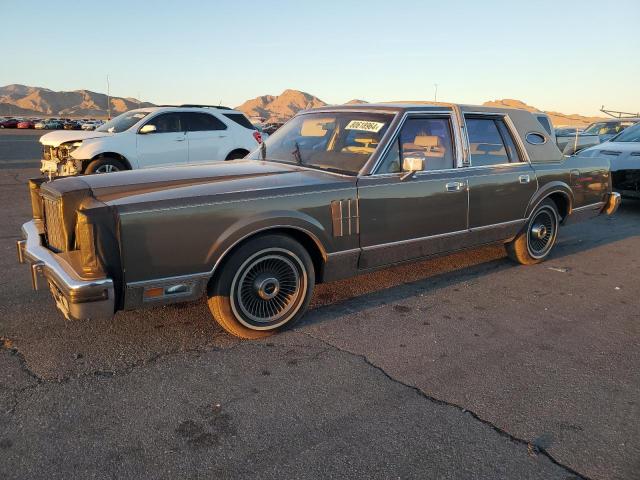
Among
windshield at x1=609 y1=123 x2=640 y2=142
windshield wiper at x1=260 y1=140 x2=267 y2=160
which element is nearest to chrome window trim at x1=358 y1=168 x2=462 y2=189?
windshield wiper at x1=260 y1=140 x2=267 y2=160

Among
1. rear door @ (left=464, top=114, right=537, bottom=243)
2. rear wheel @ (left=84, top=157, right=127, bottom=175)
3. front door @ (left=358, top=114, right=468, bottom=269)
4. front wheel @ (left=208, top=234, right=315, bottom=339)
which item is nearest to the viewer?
front wheel @ (left=208, top=234, right=315, bottom=339)

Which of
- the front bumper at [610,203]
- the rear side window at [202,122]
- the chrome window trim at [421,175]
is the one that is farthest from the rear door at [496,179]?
the rear side window at [202,122]

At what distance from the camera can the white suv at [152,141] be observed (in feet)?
30.7

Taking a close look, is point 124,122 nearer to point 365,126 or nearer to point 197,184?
point 365,126

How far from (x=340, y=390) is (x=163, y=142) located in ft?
26.3

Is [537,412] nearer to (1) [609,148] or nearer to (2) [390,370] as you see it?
(2) [390,370]

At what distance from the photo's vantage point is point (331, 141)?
4.70 meters

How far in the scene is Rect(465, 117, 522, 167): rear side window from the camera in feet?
16.6

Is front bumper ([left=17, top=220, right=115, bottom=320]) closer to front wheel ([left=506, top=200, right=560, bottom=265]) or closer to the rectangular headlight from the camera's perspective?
the rectangular headlight

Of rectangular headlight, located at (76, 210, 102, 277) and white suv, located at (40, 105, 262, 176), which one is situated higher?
white suv, located at (40, 105, 262, 176)

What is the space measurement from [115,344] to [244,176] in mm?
1538

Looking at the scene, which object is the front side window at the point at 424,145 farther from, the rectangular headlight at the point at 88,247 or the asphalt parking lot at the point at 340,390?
the rectangular headlight at the point at 88,247

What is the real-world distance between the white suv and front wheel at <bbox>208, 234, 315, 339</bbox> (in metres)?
6.18

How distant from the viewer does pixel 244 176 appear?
399cm
